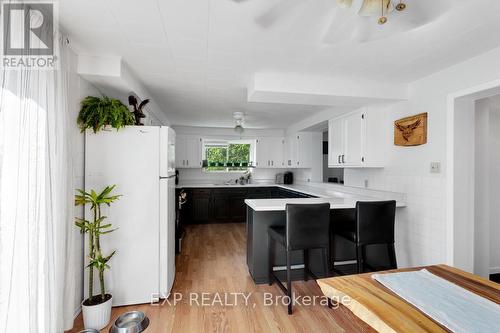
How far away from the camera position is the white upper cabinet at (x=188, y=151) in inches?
225

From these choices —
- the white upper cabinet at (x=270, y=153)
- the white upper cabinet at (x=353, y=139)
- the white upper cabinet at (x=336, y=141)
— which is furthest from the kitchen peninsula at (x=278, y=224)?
the white upper cabinet at (x=270, y=153)

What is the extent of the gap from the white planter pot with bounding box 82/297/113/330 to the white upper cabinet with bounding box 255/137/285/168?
4.43 meters

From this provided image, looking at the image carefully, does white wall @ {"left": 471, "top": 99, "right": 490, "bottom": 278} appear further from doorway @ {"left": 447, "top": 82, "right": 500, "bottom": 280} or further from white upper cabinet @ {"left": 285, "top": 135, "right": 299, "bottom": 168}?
white upper cabinet @ {"left": 285, "top": 135, "right": 299, "bottom": 168}

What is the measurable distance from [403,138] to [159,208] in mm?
2827

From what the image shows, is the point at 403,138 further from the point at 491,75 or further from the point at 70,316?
the point at 70,316

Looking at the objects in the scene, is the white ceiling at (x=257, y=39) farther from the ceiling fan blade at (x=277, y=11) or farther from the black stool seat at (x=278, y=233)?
the black stool seat at (x=278, y=233)

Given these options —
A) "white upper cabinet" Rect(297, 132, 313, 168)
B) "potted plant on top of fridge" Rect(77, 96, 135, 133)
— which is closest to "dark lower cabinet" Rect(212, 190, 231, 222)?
"white upper cabinet" Rect(297, 132, 313, 168)

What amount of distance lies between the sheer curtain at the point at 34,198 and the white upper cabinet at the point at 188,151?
3.88 m

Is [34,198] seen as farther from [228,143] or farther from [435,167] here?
[228,143]

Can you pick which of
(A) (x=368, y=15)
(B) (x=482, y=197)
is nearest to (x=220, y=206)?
(B) (x=482, y=197)

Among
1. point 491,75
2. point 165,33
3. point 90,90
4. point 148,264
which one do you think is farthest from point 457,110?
point 90,90

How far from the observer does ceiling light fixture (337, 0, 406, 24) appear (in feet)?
3.63

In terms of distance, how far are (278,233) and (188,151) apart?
389 cm

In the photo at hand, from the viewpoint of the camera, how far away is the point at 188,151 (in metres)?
5.79
